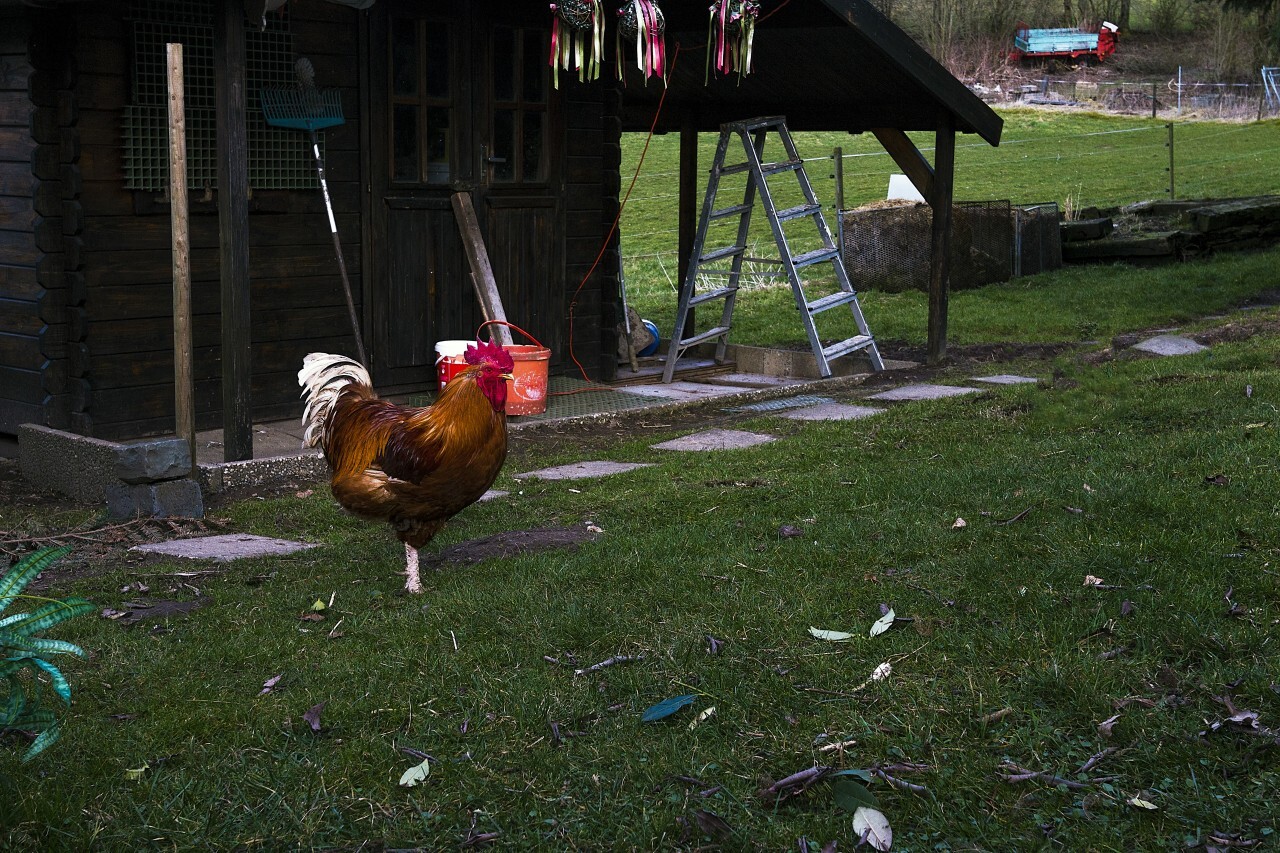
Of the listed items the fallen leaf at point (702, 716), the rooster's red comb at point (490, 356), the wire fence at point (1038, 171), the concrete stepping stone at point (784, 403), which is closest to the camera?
the fallen leaf at point (702, 716)

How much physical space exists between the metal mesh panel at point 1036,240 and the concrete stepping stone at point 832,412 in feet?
26.8

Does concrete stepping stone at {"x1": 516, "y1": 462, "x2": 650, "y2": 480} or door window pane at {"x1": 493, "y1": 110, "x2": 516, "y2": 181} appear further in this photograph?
door window pane at {"x1": 493, "y1": 110, "x2": 516, "y2": 181}

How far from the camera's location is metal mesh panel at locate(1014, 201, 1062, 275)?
16625 millimetres

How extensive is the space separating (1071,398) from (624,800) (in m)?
6.06

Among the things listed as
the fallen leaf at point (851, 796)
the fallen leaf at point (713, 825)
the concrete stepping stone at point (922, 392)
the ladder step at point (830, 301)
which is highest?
the ladder step at point (830, 301)

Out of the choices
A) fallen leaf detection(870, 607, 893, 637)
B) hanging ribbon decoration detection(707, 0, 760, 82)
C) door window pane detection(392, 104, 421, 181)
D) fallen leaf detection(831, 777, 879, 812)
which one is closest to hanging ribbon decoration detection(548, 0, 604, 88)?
hanging ribbon decoration detection(707, 0, 760, 82)

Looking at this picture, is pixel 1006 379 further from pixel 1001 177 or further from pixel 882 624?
pixel 1001 177

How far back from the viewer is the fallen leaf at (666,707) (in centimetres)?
375

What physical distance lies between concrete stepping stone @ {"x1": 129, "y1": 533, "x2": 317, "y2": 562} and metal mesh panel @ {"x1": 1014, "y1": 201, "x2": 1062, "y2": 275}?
498 inches

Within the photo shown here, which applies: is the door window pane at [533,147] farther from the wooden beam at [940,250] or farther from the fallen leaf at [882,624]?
the fallen leaf at [882,624]

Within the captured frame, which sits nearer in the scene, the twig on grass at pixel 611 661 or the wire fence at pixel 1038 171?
the twig on grass at pixel 611 661

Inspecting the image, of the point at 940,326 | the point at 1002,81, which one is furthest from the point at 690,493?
the point at 1002,81

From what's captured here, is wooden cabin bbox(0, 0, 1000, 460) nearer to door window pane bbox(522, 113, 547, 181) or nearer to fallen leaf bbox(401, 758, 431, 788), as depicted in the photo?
door window pane bbox(522, 113, 547, 181)

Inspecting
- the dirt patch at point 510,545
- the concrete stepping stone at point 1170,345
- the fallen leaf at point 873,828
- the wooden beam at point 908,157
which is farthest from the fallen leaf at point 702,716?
the wooden beam at point 908,157
